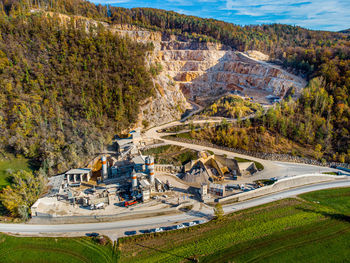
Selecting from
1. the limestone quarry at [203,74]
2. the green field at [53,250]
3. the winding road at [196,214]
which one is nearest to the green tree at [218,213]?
the winding road at [196,214]

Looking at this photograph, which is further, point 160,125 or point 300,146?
point 160,125

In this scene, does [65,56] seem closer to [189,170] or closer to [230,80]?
[189,170]

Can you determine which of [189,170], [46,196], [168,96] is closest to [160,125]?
[168,96]

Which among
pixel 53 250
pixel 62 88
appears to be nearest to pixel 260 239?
pixel 53 250

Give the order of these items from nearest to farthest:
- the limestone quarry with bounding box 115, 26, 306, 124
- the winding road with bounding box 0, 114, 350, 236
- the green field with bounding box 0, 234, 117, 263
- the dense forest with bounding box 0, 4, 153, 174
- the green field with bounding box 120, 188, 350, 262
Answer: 1. the green field with bounding box 0, 234, 117, 263
2. the green field with bounding box 120, 188, 350, 262
3. the winding road with bounding box 0, 114, 350, 236
4. the dense forest with bounding box 0, 4, 153, 174
5. the limestone quarry with bounding box 115, 26, 306, 124

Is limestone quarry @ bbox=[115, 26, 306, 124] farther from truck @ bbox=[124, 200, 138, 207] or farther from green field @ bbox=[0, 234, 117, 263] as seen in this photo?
Answer: green field @ bbox=[0, 234, 117, 263]

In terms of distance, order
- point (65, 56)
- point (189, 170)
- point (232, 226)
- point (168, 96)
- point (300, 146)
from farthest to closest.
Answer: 1. point (168, 96)
2. point (65, 56)
3. point (300, 146)
4. point (189, 170)
5. point (232, 226)

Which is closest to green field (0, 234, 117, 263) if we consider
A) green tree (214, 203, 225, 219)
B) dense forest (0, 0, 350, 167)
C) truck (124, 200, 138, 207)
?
truck (124, 200, 138, 207)
